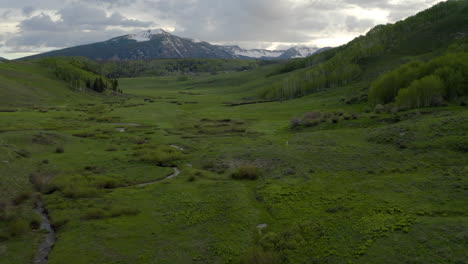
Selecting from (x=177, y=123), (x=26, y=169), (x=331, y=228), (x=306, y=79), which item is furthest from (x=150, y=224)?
(x=306, y=79)

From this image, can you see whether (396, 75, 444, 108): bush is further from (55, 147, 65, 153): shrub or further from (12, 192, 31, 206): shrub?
(12, 192, 31, 206): shrub

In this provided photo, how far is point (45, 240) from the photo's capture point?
24297mm

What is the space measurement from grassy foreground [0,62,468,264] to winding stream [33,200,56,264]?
57 cm

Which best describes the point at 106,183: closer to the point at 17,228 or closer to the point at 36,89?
the point at 17,228

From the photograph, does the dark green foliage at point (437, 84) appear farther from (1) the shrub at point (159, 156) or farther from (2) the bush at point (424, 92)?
(1) the shrub at point (159, 156)

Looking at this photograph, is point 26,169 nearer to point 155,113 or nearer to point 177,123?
point 177,123

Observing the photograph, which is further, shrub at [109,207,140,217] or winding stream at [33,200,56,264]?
shrub at [109,207,140,217]

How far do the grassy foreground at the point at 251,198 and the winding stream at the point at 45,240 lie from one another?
57cm

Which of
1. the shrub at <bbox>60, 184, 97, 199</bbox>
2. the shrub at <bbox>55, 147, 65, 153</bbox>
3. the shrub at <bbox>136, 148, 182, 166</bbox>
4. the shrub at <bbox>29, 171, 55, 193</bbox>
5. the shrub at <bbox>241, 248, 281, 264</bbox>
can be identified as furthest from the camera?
the shrub at <bbox>55, 147, 65, 153</bbox>

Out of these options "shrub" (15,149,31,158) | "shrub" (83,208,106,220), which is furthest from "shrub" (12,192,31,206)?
"shrub" (15,149,31,158)

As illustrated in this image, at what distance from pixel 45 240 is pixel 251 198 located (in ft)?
61.2

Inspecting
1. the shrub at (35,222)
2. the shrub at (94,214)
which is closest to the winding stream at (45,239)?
the shrub at (35,222)

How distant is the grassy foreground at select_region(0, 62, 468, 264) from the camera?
21828 mm

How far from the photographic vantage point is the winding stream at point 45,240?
71.4 feet
